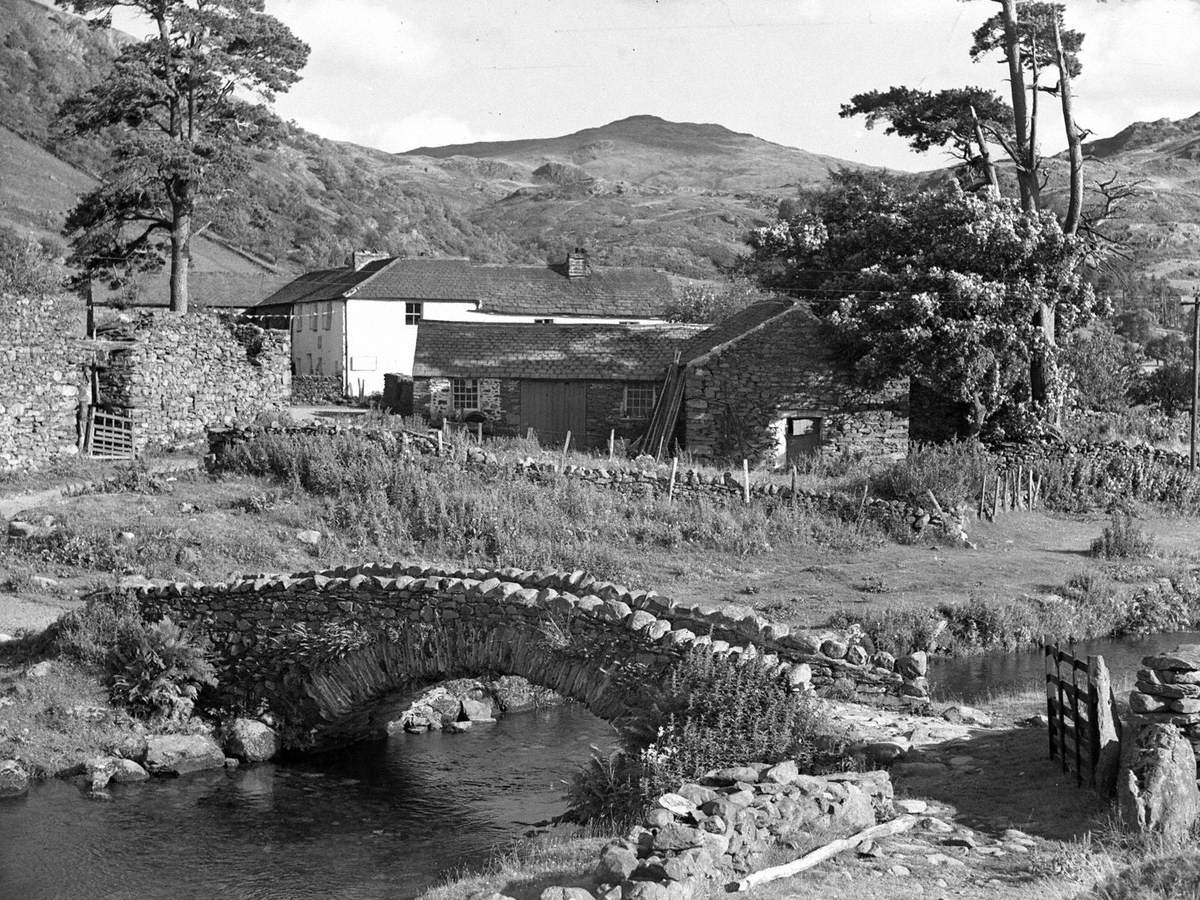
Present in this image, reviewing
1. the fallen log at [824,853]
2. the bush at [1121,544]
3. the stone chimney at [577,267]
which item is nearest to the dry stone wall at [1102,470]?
the bush at [1121,544]

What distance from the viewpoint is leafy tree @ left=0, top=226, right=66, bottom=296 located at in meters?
51.2

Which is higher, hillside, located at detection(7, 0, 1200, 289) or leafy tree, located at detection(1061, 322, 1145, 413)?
hillside, located at detection(7, 0, 1200, 289)

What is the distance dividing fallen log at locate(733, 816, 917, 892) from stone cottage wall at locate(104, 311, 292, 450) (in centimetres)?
2398

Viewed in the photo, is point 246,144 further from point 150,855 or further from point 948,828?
point 948,828

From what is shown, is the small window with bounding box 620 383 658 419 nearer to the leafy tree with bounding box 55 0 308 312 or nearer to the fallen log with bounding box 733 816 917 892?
the leafy tree with bounding box 55 0 308 312

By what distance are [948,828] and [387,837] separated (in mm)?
6972

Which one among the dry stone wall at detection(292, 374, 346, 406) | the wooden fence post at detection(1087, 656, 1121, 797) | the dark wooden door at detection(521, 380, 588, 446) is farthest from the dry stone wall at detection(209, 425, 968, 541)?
the dry stone wall at detection(292, 374, 346, 406)

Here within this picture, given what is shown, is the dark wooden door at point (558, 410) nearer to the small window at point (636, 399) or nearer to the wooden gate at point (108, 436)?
the small window at point (636, 399)

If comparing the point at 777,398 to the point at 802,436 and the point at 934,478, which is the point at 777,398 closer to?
the point at 802,436

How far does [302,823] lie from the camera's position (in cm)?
1547

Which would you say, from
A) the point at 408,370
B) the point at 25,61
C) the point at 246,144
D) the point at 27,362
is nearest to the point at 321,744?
the point at 27,362

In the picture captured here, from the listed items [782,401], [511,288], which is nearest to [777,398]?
[782,401]

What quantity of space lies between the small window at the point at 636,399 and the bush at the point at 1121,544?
13949mm

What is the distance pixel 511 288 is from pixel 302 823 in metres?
44.2
